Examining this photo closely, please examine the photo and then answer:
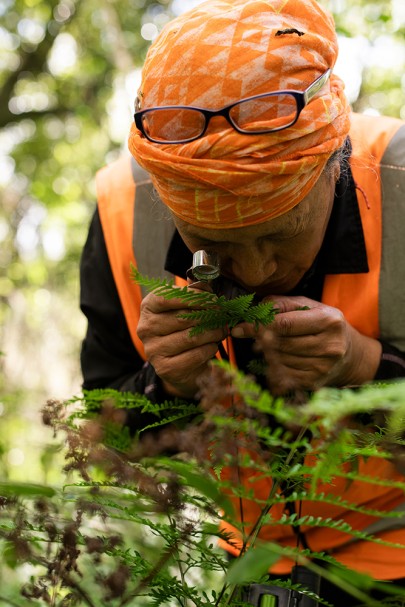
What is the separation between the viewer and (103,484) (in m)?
1.25

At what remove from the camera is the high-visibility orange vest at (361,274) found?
6.95 ft

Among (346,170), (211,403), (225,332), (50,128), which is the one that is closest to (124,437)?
(225,332)

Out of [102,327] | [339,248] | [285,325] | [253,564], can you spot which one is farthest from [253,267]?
[253,564]

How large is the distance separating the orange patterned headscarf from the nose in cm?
11

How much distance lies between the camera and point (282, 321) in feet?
5.43

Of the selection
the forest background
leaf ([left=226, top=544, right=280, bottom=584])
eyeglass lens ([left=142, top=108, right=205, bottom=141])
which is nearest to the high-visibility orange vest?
eyeglass lens ([left=142, top=108, right=205, bottom=141])

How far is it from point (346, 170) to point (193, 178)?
618 mm

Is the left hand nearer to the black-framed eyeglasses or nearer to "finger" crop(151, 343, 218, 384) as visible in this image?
"finger" crop(151, 343, 218, 384)

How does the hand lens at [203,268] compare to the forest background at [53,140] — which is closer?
the hand lens at [203,268]

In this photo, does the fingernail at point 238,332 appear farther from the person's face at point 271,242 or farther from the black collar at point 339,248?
the black collar at point 339,248

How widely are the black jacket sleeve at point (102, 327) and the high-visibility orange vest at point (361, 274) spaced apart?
0.21 ft

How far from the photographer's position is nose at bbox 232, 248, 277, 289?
1838 mm

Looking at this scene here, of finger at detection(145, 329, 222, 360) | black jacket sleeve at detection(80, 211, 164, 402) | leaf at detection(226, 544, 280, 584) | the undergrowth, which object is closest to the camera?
leaf at detection(226, 544, 280, 584)

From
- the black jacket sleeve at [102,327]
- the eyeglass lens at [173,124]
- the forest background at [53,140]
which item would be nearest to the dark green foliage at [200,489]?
the eyeglass lens at [173,124]
